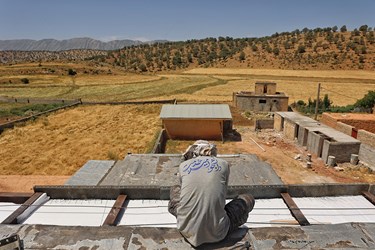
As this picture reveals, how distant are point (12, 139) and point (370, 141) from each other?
75.9 ft

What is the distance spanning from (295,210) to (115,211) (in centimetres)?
297

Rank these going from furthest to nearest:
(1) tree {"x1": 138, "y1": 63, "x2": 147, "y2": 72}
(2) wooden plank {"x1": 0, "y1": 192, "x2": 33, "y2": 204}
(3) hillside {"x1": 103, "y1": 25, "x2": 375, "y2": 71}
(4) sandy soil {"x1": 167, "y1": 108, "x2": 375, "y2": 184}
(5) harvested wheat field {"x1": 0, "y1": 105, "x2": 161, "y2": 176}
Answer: (1) tree {"x1": 138, "y1": 63, "x2": 147, "y2": 72}, (3) hillside {"x1": 103, "y1": 25, "x2": 375, "y2": 71}, (5) harvested wheat field {"x1": 0, "y1": 105, "x2": 161, "y2": 176}, (4) sandy soil {"x1": 167, "y1": 108, "x2": 375, "y2": 184}, (2) wooden plank {"x1": 0, "y1": 192, "x2": 33, "y2": 204}

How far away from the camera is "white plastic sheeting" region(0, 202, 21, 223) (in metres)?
4.84

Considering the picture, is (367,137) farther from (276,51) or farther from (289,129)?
(276,51)

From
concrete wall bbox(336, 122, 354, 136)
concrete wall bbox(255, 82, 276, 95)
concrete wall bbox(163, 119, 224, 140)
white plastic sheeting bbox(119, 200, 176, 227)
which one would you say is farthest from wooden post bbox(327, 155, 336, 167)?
concrete wall bbox(255, 82, 276, 95)

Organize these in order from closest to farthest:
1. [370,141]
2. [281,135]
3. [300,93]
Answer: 1. [370,141]
2. [281,135]
3. [300,93]

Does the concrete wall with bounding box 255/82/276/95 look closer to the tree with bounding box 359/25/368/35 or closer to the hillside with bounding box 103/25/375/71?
the hillside with bounding box 103/25/375/71

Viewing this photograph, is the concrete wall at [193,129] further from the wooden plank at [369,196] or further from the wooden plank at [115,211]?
the wooden plank at [115,211]

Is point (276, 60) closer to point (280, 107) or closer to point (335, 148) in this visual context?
point (280, 107)

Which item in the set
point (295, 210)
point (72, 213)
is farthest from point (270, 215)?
point (72, 213)

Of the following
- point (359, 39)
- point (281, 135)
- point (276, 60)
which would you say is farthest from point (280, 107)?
point (359, 39)

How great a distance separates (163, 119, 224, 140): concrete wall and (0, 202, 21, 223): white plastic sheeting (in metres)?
15.3

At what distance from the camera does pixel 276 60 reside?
7212cm

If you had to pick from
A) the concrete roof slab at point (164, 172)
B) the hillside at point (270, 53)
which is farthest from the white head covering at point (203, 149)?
the hillside at point (270, 53)
